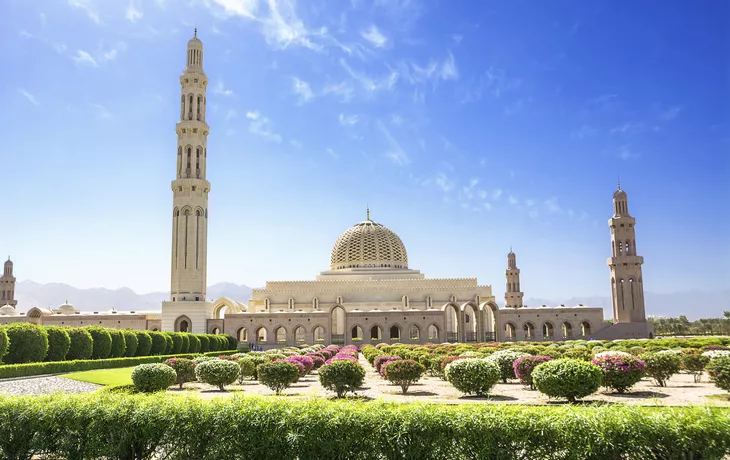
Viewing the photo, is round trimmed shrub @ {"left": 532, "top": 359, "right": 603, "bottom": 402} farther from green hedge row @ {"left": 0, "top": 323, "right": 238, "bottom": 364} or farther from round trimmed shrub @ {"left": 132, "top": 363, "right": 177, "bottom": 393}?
green hedge row @ {"left": 0, "top": 323, "right": 238, "bottom": 364}

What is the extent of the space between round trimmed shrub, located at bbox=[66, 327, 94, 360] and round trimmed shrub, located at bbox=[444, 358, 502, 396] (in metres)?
14.6

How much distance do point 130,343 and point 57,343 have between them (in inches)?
189

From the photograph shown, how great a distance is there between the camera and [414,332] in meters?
43.5

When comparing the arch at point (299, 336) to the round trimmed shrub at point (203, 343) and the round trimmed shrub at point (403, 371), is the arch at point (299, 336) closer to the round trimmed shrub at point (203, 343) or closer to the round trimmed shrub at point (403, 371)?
the round trimmed shrub at point (203, 343)

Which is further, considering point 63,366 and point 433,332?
point 433,332

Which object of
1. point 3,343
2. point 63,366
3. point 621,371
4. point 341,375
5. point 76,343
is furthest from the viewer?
point 76,343

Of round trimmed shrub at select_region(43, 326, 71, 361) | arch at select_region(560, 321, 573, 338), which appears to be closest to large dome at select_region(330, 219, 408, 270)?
arch at select_region(560, 321, 573, 338)

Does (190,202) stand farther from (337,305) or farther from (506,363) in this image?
(506,363)

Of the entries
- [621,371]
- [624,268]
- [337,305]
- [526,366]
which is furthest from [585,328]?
[621,371]

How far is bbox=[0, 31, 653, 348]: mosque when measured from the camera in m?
39.8

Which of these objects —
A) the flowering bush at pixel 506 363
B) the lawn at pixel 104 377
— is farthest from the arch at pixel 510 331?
the lawn at pixel 104 377

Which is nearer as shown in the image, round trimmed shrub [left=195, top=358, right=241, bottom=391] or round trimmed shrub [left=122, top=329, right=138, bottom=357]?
round trimmed shrub [left=195, top=358, right=241, bottom=391]

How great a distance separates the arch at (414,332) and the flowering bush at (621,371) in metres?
29.6

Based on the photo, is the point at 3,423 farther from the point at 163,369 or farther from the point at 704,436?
→ the point at 704,436
